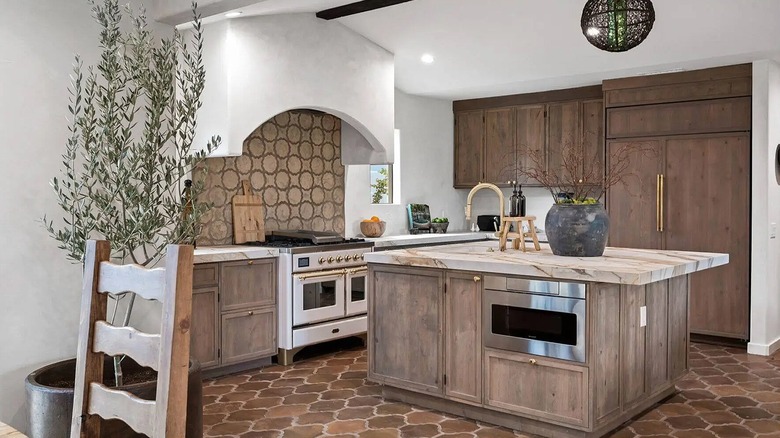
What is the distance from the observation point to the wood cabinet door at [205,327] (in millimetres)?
4781

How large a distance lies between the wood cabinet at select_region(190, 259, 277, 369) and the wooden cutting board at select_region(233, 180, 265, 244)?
0.55 metres

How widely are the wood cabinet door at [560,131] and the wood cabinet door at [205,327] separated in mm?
3830

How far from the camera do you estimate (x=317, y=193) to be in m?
6.43

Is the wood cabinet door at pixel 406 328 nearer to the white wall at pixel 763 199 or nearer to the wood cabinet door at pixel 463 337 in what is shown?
the wood cabinet door at pixel 463 337

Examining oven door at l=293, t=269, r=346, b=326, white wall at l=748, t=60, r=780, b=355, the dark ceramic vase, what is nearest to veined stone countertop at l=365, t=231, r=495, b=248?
oven door at l=293, t=269, r=346, b=326

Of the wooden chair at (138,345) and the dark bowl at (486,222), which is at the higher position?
the dark bowl at (486,222)

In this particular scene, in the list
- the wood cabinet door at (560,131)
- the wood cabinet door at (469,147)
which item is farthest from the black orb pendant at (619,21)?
the wood cabinet door at (469,147)

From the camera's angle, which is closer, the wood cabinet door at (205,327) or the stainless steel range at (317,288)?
the wood cabinet door at (205,327)

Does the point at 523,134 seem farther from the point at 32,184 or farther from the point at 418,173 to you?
the point at 32,184

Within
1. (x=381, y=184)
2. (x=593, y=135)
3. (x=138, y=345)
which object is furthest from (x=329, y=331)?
(x=138, y=345)

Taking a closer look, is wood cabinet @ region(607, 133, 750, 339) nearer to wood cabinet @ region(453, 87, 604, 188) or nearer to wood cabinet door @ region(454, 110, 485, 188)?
wood cabinet @ region(453, 87, 604, 188)

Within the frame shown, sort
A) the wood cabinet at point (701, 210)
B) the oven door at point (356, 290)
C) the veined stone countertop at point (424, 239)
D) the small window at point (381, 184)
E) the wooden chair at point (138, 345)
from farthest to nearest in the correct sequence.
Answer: the small window at point (381, 184)
the veined stone countertop at point (424, 239)
the wood cabinet at point (701, 210)
the oven door at point (356, 290)
the wooden chair at point (138, 345)

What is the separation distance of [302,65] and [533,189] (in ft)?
10.9

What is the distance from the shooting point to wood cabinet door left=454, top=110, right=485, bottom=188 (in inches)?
304
